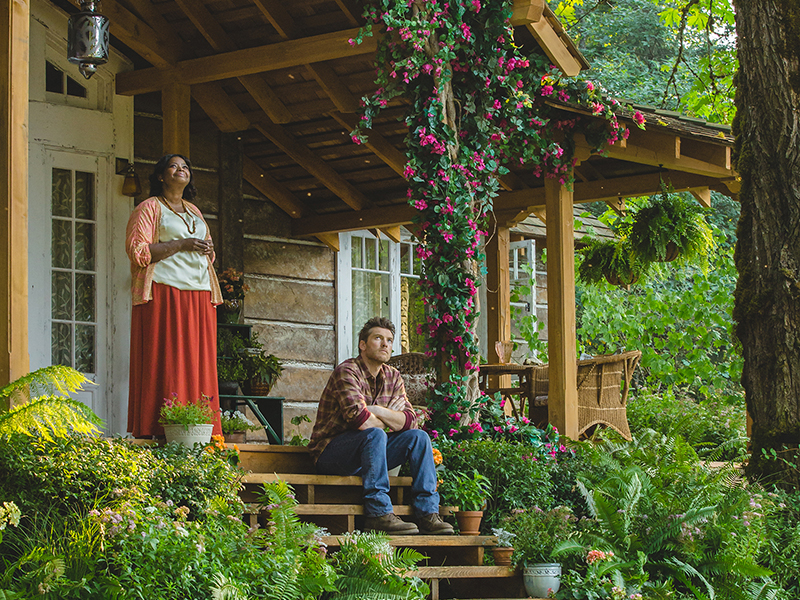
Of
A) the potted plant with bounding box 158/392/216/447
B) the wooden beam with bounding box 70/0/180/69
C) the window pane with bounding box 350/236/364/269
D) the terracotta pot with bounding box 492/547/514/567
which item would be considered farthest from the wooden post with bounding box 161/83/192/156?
the terracotta pot with bounding box 492/547/514/567

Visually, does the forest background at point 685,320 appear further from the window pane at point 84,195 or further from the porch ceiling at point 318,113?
the window pane at point 84,195

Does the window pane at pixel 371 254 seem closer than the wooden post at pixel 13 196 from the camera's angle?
No

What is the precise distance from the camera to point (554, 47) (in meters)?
7.59

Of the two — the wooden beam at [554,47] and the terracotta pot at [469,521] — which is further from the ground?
the wooden beam at [554,47]

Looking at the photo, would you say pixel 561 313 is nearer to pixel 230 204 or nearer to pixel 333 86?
pixel 333 86

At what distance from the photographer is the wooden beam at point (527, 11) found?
285 inches

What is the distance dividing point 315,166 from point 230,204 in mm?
919

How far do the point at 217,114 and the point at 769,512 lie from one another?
5407mm

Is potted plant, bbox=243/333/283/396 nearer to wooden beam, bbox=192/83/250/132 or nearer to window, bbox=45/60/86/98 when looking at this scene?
wooden beam, bbox=192/83/250/132

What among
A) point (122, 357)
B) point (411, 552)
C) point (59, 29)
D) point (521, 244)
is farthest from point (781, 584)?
point (521, 244)

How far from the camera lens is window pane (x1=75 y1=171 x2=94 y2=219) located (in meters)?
7.85

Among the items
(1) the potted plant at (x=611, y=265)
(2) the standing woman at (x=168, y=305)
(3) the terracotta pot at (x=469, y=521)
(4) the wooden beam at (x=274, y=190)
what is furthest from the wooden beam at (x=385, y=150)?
(3) the terracotta pot at (x=469, y=521)

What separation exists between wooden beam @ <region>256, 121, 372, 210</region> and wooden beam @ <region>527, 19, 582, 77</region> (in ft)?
9.26

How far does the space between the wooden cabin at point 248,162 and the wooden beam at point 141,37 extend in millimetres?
15
